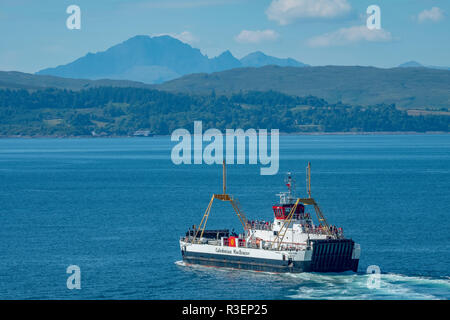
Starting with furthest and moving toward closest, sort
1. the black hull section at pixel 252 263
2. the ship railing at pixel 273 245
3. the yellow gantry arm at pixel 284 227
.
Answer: the yellow gantry arm at pixel 284 227 < the ship railing at pixel 273 245 < the black hull section at pixel 252 263

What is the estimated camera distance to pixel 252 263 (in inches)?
3100

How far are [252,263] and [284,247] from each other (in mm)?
3325

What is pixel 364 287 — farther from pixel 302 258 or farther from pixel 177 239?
pixel 177 239

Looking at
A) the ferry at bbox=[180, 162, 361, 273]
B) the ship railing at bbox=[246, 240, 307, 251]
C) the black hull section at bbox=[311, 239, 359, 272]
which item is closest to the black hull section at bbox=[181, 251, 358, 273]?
the ferry at bbox=[180, 162, 361, 273]

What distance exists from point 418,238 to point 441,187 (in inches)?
3173

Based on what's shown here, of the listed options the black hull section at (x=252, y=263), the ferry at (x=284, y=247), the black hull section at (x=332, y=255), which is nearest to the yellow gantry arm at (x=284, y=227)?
the ferry at (x=284, y=247)

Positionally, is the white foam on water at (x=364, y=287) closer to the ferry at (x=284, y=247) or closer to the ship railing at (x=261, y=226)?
the ferry at (x=284, y=247)

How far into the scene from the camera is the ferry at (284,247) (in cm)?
7575

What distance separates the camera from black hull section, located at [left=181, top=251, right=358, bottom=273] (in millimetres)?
75688

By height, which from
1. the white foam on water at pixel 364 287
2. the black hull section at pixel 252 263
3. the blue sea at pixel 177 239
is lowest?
the blue sea at pixel 177 239

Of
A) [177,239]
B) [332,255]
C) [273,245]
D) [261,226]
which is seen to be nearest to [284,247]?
[273,245]

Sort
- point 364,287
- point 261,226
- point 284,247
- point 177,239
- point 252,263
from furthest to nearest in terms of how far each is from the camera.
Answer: point 177,239
point 261,226
point 252,263
point 284,247
point 364,287

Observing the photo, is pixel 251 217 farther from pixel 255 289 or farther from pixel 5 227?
pixel 255 289
